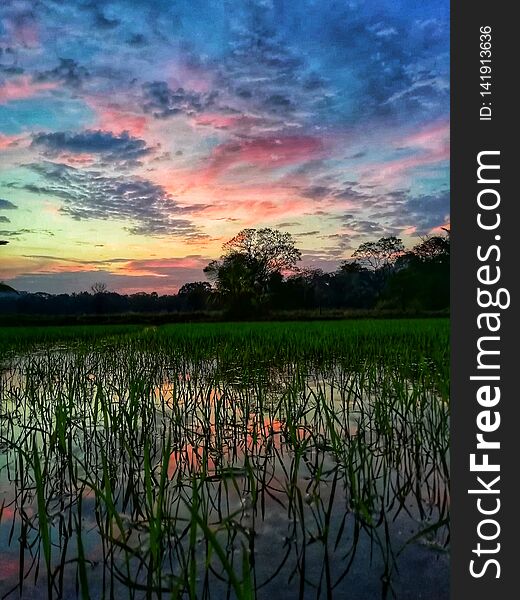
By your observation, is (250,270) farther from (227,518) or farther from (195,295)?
(227,518)

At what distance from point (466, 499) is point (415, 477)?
49.8 inches

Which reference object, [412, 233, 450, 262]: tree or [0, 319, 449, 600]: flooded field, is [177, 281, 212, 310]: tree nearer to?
[412, 233, 450, 262]: tree

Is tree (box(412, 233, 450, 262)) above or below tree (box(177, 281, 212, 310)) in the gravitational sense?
above

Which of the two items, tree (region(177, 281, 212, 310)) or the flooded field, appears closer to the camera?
the flooded field

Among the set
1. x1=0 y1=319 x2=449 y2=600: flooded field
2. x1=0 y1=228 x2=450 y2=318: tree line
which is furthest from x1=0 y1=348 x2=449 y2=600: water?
x1=0 y1=228 x2=450 y2=318: tree line

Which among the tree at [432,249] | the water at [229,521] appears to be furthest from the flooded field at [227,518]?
the tree at [432,249]

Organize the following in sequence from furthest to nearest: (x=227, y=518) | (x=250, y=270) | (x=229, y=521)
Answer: (x=250, y=270), (x=229, y=521), (x=227, y=518)

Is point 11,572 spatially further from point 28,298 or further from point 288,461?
point 28,298

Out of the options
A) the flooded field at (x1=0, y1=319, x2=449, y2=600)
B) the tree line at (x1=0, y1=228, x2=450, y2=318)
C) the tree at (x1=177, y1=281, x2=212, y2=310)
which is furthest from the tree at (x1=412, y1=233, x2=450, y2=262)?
the flooded field at (x1=0, y1=319, x2=449, y2=600)

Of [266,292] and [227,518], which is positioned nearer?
[227,518]

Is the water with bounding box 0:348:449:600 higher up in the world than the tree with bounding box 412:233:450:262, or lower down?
lower down

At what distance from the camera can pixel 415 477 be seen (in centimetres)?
311

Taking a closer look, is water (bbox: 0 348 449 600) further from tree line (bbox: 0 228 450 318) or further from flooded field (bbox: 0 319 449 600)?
tree line (bbox: 0 228 450 318)

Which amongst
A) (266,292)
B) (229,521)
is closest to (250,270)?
(266,292)
